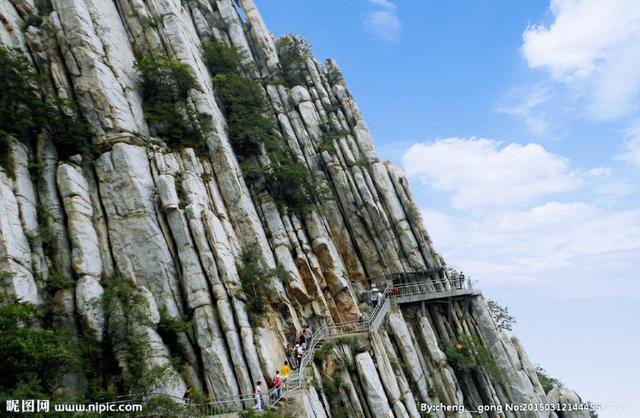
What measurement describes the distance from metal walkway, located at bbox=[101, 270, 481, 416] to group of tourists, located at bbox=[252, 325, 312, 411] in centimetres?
26

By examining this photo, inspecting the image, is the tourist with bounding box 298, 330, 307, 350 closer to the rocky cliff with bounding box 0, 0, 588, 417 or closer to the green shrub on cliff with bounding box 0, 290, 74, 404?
the rocky cliff with bounding box 0, 0, 588, 417

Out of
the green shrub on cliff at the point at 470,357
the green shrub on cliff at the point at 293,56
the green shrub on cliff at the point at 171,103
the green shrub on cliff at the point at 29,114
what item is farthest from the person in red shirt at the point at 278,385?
the green shrub on cliff at the point at 293,56

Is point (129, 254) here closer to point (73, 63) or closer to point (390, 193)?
point (73, 63)

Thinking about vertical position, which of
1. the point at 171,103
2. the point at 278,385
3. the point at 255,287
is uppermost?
the point at 171,103

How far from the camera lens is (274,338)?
930 inches

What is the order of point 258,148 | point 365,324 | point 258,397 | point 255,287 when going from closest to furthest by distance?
point 258,397 < point 255,287 < point 365,324 < point 258,148

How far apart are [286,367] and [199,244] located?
8498mm

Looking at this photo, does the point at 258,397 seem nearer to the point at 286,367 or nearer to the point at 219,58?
the point at 286,367

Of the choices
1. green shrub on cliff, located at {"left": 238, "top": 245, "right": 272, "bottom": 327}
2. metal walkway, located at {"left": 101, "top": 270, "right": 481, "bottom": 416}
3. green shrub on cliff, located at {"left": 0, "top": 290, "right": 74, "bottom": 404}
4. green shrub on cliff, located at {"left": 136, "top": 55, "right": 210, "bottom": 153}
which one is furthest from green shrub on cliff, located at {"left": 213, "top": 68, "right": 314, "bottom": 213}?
green shrub on cliff, located at {"left": 0, "top": 290, "right": 74, "bottom": 404}

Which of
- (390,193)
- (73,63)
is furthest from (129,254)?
(390,193)

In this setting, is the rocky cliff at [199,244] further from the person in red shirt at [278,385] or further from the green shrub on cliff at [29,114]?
the person in red shirt at [278,385]

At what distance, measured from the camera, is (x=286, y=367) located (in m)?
20.8

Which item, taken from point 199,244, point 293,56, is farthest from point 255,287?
point 293,56

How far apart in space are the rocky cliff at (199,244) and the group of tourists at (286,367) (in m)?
0.75
